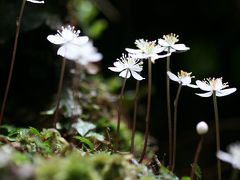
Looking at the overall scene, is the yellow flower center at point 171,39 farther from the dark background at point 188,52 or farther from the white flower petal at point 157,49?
the dark background at point 188,52

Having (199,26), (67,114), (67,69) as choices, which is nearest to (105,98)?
(67,69)

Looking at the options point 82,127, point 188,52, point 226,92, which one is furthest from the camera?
point 188,52

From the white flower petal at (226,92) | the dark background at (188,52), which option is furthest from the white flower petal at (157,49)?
the dark background at (188,52)

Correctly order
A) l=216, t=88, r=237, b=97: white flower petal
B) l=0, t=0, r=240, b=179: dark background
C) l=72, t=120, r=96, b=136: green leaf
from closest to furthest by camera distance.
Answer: l=216, t=88, r=237, b=97: white flower petal → l=72, t=120, r=96, b=136: green leaf → l=0, t=0, r=240, b=179: dark background

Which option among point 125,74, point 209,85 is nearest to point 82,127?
point 125,74

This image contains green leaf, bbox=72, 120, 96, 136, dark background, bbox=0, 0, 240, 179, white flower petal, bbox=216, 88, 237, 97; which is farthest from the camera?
dark background, bbox=0, 0, 240, 179

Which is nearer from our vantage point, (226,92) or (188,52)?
(226,92)

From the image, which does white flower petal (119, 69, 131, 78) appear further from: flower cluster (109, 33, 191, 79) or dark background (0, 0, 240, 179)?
dark background (0, 0, 240, 179)

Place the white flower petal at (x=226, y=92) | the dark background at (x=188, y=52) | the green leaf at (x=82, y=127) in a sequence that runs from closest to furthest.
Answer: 1. the white flower petal at (x=226, y=92)
2. the green leaf at (x=82, y=127)
3. the dark background at (x=188, y=52)

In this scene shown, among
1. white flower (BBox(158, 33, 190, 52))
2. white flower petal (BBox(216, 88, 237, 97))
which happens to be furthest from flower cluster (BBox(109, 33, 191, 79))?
white flower petal (BBox(216, 88, 237, 97))

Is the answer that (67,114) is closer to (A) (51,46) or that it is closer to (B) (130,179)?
(A) (51,46)

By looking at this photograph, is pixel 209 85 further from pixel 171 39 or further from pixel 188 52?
pixel 188 52
